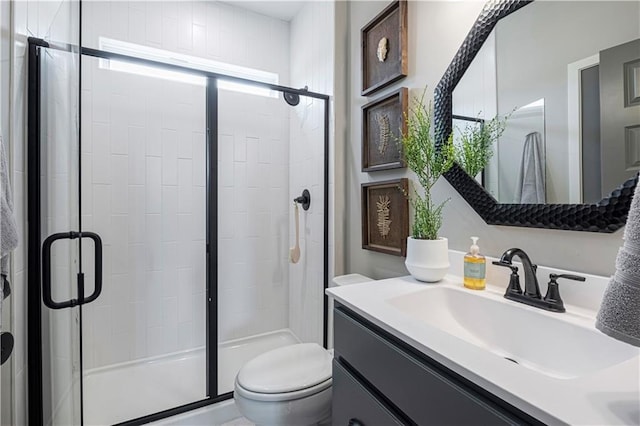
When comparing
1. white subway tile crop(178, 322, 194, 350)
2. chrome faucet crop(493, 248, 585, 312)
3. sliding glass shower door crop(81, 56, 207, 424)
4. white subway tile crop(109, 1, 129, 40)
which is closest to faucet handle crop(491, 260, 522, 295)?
chrome faucet crop(493, 248, 585, 312)

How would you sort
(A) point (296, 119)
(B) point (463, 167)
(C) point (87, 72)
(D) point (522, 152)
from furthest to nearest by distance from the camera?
1. (A) point (296, 119)
2. (C) point (87, 72)
3. (B) point (463, 167)
4. (D) point (522, 152)

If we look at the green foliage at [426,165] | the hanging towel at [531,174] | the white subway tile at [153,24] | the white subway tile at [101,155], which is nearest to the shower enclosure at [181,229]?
the white subway tile at [101,155]

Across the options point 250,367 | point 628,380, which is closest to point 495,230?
point 628,380

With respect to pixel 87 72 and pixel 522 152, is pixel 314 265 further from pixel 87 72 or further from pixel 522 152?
pixel 87 72

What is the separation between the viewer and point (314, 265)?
1.98 m

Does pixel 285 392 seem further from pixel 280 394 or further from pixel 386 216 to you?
pixel 386 216

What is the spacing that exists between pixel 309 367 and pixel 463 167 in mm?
1010

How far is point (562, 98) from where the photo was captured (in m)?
0.80

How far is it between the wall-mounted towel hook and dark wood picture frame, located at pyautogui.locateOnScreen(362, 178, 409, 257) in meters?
0.56

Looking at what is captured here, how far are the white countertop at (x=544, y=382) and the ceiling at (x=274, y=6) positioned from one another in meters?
2.29

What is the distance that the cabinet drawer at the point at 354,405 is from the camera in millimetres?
692

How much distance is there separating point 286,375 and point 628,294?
1137 millimetres

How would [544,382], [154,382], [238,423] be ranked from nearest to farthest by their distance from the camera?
[544,382]
[238,423]
[154,382]

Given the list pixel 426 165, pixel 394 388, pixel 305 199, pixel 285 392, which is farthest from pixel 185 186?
pixel 394 388
